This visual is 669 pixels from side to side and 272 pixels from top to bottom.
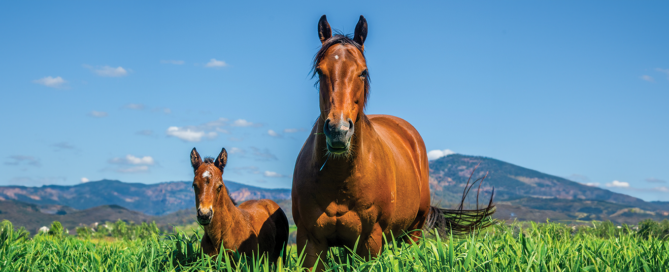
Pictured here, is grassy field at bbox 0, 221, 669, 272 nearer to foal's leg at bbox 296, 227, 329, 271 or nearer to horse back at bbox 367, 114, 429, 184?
foal's leg at bbox 296, 227, 329, 271

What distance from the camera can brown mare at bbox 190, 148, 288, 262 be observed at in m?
4.96

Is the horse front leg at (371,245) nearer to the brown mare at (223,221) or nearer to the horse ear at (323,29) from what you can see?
the brown mare at (223,221)

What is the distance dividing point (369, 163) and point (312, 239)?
83 cm

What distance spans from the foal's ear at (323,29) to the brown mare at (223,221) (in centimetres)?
219

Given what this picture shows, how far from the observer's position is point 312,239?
3752mm

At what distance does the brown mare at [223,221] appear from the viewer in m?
4.96

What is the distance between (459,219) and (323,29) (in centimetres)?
401

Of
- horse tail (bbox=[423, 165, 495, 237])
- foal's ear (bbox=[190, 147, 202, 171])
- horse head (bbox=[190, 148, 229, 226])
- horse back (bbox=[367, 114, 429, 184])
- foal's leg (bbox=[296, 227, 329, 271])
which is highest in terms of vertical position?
horse back (bbox=[367, 114, 429, 184])

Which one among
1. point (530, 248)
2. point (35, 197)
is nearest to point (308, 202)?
point (530, 248)

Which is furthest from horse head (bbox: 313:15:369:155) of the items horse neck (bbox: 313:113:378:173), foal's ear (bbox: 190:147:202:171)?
foal's ear (bbox: 190:147:202:171)

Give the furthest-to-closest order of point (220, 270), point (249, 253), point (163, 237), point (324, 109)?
point (163, 237)
point (249, 253)
point (220, 270)
point (324, 109)

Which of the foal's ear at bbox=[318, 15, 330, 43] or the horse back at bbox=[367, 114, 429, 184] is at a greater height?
the foal's ear at bbox=[318, 15, 330, 43]

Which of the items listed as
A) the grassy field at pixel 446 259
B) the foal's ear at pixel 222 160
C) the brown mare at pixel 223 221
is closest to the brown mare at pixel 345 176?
the grassy field at pixel 446 259

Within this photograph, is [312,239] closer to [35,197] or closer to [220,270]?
[220,270]
